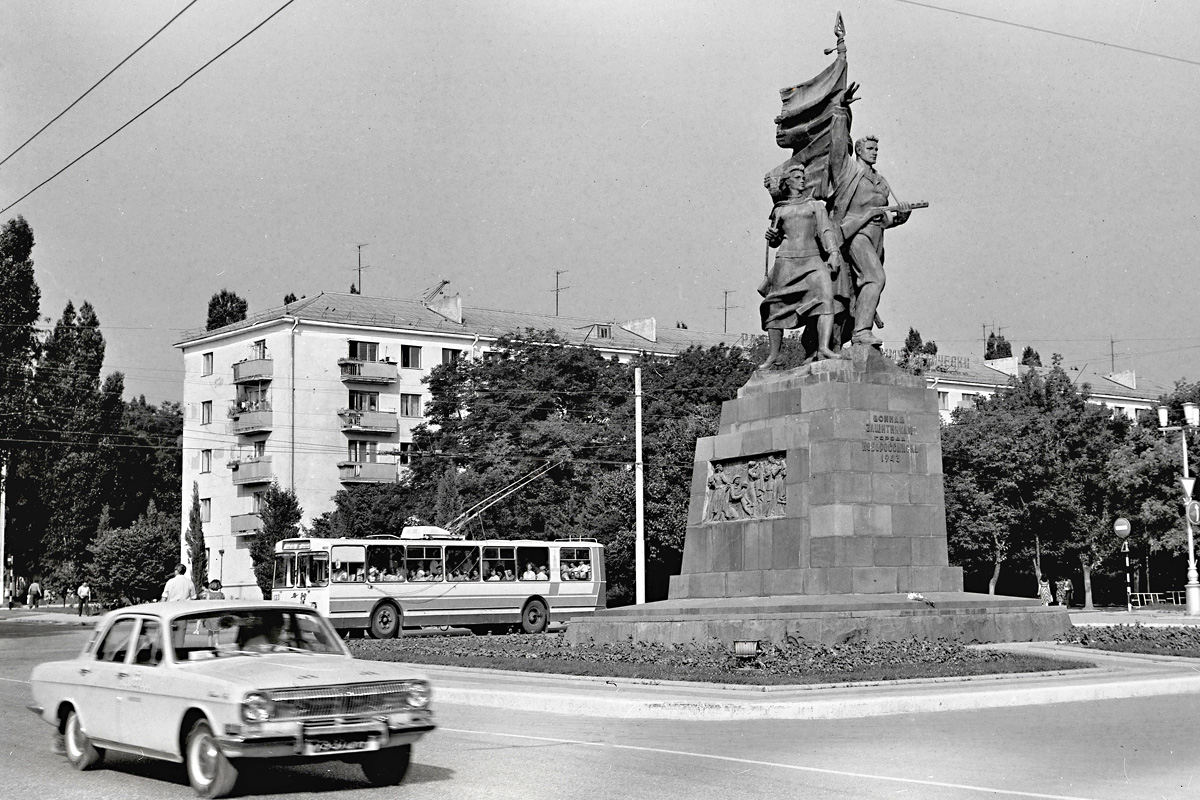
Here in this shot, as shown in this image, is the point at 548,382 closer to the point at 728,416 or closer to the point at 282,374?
the point at 282,374

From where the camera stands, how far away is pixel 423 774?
1081 cm

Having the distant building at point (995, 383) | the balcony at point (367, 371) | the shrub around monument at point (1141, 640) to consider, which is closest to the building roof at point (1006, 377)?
the distant building at point (995, 383)

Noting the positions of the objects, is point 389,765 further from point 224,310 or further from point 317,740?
point 224,310

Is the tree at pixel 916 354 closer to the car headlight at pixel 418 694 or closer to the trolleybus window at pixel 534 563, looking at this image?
the trolleybus window at pixel 534 563

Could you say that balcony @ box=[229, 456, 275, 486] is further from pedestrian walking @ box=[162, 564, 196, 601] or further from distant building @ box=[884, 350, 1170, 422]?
pedestrian walking @ box=[162, 564, 196, 601]

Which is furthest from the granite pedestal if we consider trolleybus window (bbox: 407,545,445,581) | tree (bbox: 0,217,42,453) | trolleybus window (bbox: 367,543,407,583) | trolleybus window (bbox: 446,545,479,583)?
Answer: tree (bbox: 0,217,42,453)

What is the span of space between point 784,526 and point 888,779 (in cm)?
1199

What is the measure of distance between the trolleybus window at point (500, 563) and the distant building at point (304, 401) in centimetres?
3380

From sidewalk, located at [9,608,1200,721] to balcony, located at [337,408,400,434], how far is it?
57.5 m

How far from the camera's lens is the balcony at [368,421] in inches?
2955

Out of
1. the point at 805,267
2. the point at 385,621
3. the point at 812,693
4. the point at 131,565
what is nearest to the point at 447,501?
the point at 131,565

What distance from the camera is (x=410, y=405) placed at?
7794 cm

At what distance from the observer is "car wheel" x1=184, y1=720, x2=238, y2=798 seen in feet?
31.8

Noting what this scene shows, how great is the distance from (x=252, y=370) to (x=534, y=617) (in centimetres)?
3964
